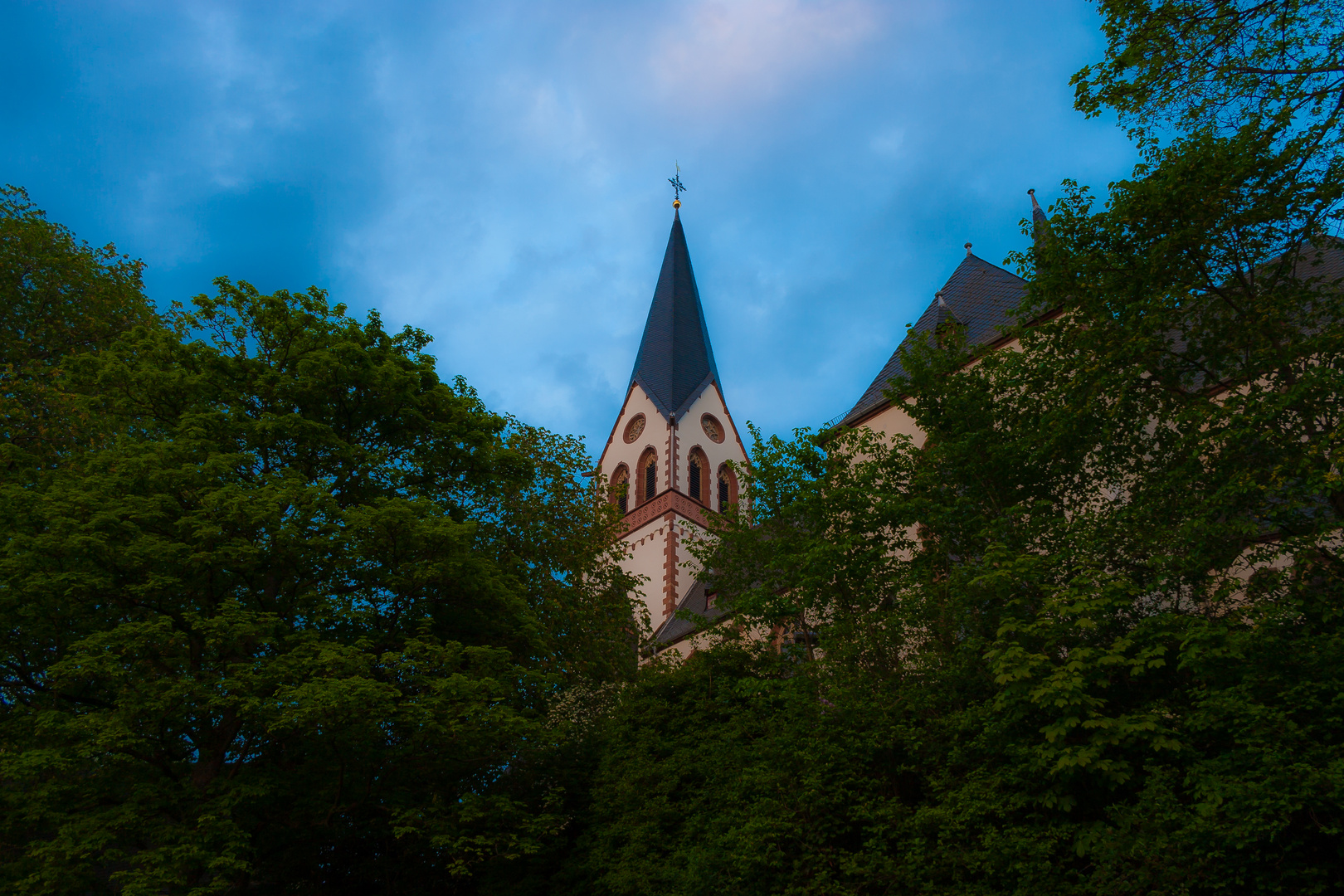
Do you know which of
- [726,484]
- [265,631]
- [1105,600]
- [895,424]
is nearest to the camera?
[1105,600]

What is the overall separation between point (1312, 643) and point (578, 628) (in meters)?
11.9

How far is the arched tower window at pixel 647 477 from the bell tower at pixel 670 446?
0.15 ft

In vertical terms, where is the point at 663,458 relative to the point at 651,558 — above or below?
above

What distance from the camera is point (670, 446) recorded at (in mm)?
38719

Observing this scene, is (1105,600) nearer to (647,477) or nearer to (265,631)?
(265,631)

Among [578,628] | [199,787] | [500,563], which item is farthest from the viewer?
[578,628]

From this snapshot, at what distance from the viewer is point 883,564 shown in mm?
12953

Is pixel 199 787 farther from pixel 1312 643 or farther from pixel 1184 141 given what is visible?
pixel 1184 141

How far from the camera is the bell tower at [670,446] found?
3584cm

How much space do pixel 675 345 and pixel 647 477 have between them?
7132 millimetres

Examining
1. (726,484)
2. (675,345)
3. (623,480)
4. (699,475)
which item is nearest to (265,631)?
(699,475)

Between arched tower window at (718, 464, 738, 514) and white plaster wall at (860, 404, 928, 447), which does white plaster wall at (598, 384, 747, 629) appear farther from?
white plaster wall at (860, 404, 928, 447)

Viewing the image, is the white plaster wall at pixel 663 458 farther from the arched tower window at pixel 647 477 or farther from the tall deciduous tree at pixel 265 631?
the tall deciduous tree at pixel 265 631

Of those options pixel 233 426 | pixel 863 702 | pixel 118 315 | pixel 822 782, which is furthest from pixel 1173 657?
pixel 118 315
